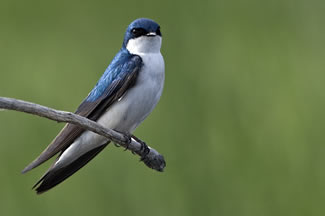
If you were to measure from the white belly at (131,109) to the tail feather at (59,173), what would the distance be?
0.09 ft

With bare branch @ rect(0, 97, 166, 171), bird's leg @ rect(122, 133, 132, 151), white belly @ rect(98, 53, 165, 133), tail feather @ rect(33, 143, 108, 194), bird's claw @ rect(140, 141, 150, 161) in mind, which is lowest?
tail feather @ rect(33, 143, 108, 194)

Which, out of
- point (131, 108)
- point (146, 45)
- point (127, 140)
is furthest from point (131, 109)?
point (146, 45)

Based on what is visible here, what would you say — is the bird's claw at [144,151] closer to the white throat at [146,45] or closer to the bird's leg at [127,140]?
the bird's leg at [127,140]

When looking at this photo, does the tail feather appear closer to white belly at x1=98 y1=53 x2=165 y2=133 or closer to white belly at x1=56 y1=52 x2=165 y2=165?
white belly at x1=56 y1=52 x2=165 y2=165

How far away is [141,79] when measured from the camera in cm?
192

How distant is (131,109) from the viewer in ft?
6.15

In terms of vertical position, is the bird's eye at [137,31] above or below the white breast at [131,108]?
above

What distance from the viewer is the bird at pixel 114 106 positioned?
1869 millimetres

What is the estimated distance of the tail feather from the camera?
180cm

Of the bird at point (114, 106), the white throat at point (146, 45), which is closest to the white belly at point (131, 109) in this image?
the bird at point (114, 106)

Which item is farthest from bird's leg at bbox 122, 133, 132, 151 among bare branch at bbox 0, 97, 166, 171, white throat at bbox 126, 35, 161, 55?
white throat at bbox 126, 35, 161, 55

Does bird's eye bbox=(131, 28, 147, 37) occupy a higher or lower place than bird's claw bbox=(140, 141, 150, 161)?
higher

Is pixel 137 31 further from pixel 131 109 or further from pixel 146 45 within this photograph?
pixel 131 109

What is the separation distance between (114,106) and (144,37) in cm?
34
